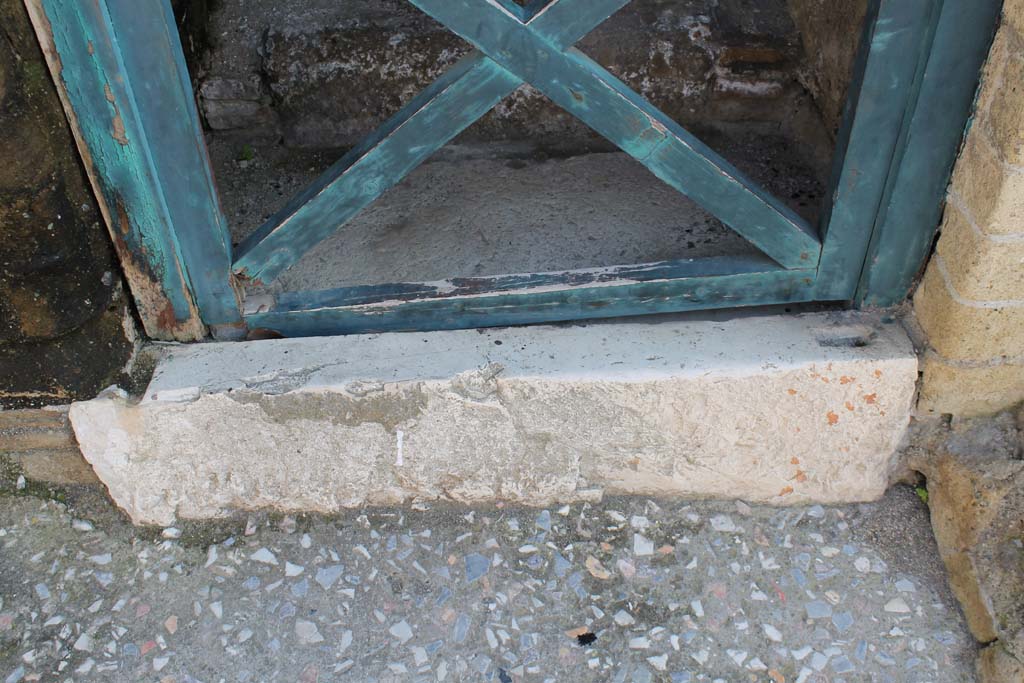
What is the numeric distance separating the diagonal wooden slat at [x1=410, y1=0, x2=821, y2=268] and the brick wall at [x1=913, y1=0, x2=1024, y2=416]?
0.26m

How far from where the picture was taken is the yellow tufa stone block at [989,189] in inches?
59.1

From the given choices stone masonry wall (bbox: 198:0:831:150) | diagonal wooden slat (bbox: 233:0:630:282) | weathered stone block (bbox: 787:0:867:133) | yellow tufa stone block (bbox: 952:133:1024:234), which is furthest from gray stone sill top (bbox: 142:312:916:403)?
stone masonry wall (bbox: 198:0:831:150)

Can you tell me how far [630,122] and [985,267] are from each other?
0.70 m

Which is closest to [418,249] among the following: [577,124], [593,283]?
[593,283]

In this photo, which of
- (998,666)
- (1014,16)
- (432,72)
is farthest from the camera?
(432,72)

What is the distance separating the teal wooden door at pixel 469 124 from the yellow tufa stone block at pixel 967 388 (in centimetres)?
19

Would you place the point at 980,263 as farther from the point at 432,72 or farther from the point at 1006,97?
the point at 432,72

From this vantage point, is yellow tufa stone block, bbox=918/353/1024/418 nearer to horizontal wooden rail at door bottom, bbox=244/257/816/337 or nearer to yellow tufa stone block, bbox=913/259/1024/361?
yellow tufa stone block, bbox=913/259/1024/361

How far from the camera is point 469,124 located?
1.68m

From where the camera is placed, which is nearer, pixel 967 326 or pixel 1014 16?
pixel 1014 16

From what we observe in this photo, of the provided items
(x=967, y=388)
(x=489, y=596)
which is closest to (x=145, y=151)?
(x=489, y=596)

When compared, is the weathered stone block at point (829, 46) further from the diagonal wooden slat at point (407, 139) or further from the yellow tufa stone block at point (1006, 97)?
the diagonal wooden slat at point (407, 139)

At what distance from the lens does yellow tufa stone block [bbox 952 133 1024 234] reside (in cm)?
150

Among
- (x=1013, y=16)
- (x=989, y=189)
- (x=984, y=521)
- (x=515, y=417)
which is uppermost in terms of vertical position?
(x=1013, y=16)
